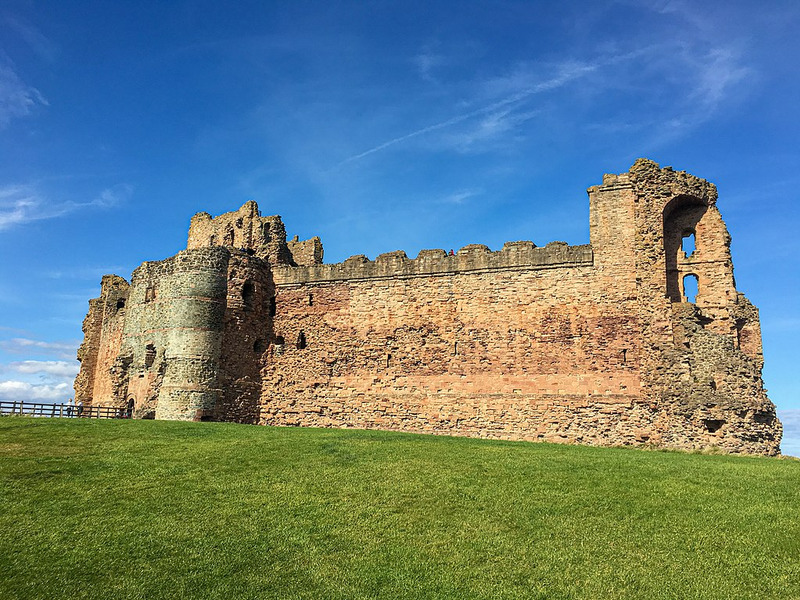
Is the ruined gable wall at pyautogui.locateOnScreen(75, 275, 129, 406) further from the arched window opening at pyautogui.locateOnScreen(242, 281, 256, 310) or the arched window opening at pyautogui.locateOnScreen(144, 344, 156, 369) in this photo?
the arched window opening at pyautogui.locateOnScreen(242, 281, 256, 310)

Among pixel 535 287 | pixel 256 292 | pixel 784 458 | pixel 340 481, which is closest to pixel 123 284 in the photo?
pixel 256 292

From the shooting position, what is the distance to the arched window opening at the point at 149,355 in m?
28.5

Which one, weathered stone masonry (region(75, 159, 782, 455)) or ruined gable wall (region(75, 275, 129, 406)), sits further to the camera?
ruined gable wall (region(75, 275, 129, 406))

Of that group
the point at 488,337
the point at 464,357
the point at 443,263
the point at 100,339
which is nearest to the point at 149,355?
the point at 100,339

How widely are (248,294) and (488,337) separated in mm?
10411

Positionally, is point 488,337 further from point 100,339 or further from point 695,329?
point 100,339

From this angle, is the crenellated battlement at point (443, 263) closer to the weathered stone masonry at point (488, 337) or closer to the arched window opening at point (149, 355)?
the weathered stone masonry at point (488, 337)

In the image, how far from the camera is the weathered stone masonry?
22203 millimetres

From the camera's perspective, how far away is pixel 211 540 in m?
11.7

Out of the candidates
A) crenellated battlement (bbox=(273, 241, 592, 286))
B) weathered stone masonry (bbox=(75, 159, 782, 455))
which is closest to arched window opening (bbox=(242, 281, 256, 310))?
weathered stone masonry (bbox=(75, 159, 782, 455))

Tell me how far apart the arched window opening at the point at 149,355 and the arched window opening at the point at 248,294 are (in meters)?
4.49

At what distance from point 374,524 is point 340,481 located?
266 cm

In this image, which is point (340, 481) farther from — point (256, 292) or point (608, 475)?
point (256, 292)

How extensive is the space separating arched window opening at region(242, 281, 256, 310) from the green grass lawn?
10679mm
